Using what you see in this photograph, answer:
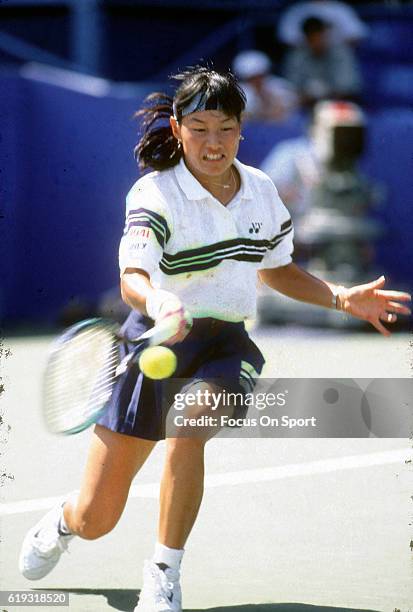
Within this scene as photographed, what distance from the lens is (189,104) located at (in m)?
4.22

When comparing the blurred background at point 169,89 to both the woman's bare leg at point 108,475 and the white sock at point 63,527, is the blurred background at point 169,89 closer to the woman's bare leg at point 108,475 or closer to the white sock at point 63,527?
the white sock at point 63,527

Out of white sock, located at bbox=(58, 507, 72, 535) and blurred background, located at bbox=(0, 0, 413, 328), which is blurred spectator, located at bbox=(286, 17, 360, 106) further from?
white sock, located at bbox=(58, 507, 72, 535)

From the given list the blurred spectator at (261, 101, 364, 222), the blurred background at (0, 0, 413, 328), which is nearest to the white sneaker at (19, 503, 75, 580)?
the blurred background at (0, 0, 413, 328)

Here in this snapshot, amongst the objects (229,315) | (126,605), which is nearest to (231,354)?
(229,315)

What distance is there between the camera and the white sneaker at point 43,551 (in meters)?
4.44

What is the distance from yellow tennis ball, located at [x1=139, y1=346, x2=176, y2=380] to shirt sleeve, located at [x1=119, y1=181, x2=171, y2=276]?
0.83 feet

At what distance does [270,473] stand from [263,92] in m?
5.78

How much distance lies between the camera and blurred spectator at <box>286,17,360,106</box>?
1104 centimetres

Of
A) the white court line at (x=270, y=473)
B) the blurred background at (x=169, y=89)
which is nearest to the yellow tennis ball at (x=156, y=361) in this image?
the white court line at (x=270, y=473)

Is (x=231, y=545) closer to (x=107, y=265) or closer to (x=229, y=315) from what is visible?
(x=229, y=315)

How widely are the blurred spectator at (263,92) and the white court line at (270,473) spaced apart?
4973mm

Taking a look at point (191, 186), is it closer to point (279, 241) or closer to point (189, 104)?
point (189, 104)

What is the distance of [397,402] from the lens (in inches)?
223

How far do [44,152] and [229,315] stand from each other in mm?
5906
